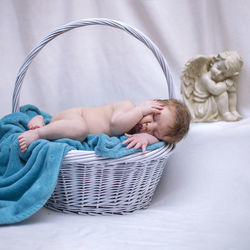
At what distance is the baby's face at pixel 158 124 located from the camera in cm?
140

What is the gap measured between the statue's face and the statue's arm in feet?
0.08

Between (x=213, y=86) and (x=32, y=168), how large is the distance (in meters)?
1.12

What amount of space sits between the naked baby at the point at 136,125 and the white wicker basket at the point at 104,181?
70 millimetres

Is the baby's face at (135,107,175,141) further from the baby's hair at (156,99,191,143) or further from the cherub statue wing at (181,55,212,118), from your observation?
the cherub statue wing at (181,55,212,118)

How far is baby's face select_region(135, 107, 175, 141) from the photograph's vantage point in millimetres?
1396

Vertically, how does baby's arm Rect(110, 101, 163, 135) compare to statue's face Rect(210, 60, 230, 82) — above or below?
below

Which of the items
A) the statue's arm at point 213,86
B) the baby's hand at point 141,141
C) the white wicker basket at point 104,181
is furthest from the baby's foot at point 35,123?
the statue's arm at point 213,86

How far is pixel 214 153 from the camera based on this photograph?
A: 1.69m

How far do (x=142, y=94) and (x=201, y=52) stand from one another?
1.43ft

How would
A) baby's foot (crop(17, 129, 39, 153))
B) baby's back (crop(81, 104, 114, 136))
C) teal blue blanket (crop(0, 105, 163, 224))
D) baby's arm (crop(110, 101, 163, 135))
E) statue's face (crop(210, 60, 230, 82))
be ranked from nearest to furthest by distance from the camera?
teal blue blanket (crop(0, 105, 163, 224)) < baby's foot (crop(17, 129, 39, 153)) < baby's arm (crop(110, 101, 163, 135)) < baby's back (crop(81, 104, 114, 136)) < statue's face (crop(210, 60, 230, 82))

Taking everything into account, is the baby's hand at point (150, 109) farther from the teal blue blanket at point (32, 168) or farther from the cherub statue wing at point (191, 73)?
the cherub statue wing at point (191, 73)

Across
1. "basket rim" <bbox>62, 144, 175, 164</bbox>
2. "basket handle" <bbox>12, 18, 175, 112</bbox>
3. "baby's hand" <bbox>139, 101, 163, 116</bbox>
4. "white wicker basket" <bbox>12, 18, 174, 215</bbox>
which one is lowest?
A: "white wicker basket" <bbox>12, 18, 174, 215</bbox>

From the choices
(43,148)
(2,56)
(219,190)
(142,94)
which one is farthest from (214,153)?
(2,56)

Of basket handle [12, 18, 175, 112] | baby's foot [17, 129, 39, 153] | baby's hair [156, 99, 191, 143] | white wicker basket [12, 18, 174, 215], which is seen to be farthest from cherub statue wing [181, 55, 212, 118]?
baby's foot [17, 129, 39, 153]
